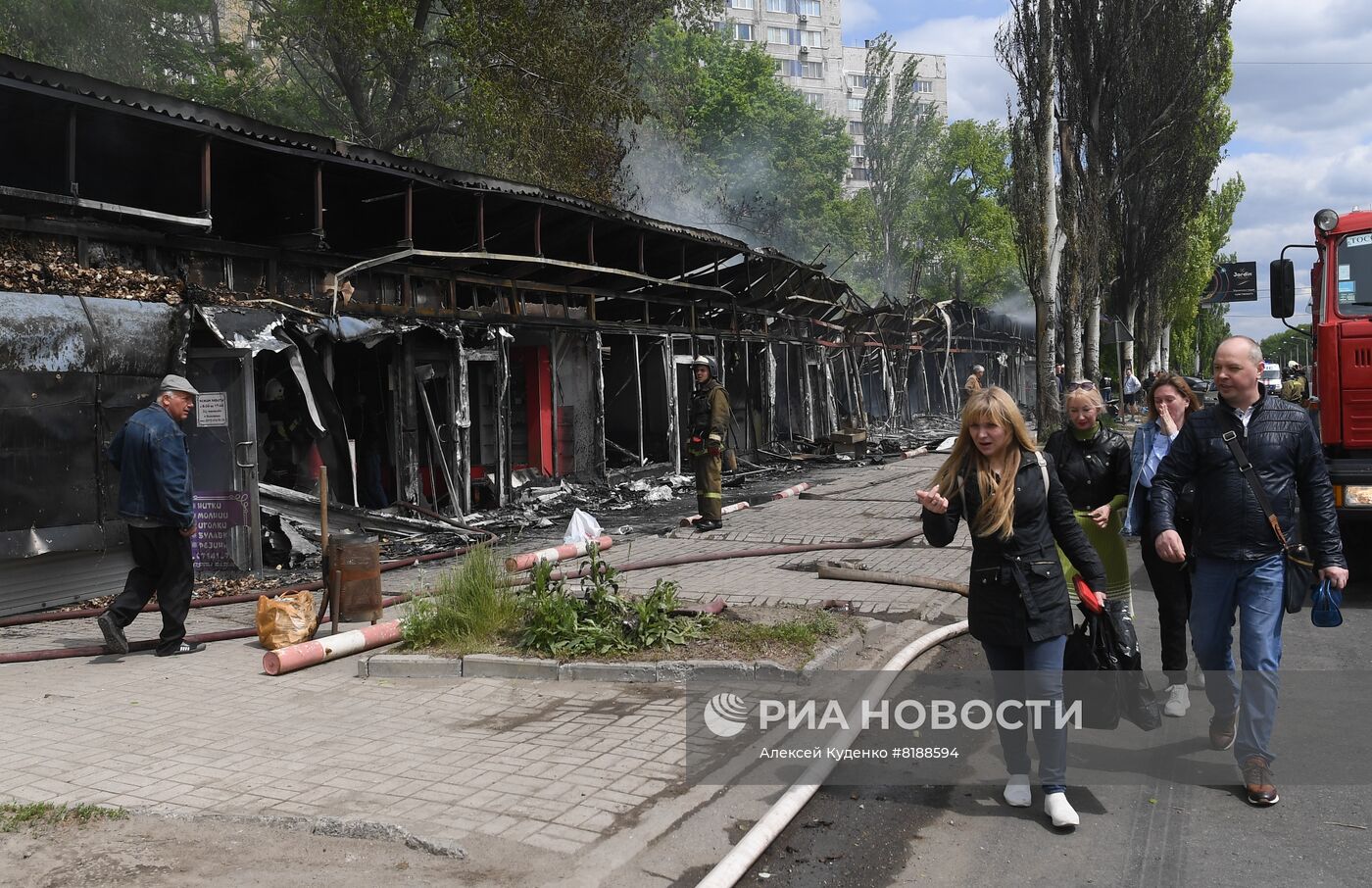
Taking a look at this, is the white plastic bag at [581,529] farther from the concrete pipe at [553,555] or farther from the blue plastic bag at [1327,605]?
the blue plastic bag at [1327,605]

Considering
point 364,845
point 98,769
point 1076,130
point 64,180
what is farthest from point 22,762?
point 1076,130

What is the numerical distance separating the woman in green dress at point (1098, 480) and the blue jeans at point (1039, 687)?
1.60 m

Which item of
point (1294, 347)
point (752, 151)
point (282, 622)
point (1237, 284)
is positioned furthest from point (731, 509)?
point (1294, 347)

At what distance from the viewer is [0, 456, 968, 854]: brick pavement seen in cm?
451

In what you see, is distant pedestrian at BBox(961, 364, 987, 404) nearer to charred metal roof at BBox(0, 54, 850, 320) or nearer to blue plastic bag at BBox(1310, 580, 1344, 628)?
blue plastic bag at BBox(1310, 580, 1344, 628)

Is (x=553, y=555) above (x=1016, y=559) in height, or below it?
below

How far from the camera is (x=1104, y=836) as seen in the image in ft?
13.6

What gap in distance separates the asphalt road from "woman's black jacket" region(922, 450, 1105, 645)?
2.53 feet

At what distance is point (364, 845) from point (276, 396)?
9.44 m

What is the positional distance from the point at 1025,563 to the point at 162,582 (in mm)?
6129

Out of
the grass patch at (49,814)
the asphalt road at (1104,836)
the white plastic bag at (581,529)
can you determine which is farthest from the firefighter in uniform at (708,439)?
the grass patch at (49,814)

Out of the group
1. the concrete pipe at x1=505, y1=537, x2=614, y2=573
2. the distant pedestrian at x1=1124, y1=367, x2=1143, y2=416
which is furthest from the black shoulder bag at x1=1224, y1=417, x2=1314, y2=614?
the distant pedestrian at x1=1124, y1=367, x2=1143, y2=416

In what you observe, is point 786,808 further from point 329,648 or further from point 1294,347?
point 1294,347

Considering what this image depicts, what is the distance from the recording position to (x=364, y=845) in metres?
4.10
